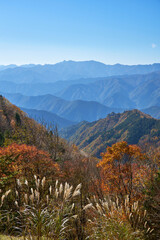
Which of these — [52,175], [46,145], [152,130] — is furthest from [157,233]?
[152,130]

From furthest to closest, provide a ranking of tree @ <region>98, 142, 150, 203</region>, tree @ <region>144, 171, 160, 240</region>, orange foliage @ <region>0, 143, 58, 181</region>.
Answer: tree @ <region>98, 142, 150, 203</region>
orange foliage @ <region>0, 143, 58, 181</region>
tree @ <region>144, 171, 160, 240</region>

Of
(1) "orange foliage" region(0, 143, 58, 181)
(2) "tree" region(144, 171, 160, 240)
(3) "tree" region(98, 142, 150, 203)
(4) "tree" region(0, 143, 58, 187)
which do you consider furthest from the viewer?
(3) "tree" region(98, 142, 150, 203)

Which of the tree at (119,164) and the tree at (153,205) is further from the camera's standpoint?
the tree at (119,164)

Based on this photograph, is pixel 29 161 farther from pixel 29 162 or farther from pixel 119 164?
pixel 119 164

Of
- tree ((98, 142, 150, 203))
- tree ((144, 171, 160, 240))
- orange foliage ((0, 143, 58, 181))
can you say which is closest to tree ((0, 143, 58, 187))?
orange foliage ((0, 143, 58, 181))

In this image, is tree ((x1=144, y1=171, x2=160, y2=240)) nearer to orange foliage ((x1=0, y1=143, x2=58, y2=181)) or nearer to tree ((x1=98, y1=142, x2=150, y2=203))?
tree ((x1=98, y1=142, x2=150, y2=203))

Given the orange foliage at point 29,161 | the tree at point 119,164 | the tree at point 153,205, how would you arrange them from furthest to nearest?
the tree at point 119,164, the orange foliage at point 29,161, the tree at point 153,205

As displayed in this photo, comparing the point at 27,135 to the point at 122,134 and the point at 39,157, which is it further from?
the point at 122,134

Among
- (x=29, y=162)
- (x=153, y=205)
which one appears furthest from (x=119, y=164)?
(x=153, y=205)

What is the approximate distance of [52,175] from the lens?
54.1 ft

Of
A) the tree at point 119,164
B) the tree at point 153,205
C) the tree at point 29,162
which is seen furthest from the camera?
the tree at point 119,164

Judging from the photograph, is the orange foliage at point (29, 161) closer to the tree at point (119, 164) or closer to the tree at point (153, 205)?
the tree at point (119, 164)

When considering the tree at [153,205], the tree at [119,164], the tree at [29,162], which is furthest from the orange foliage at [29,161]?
the tree at [153,205]

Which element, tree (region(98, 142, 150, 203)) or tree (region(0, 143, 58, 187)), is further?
tree (region(98, 142, 150, 203))
